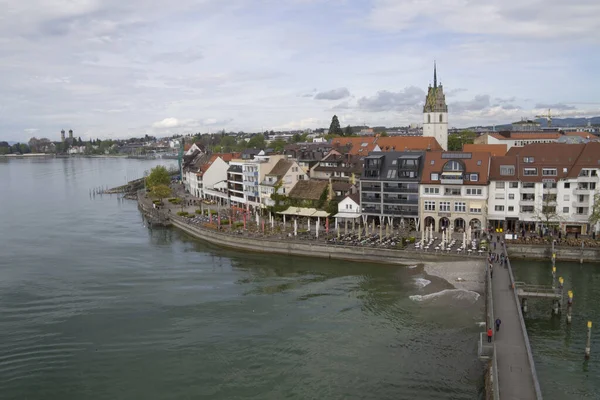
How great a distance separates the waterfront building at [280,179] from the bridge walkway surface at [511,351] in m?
32.6

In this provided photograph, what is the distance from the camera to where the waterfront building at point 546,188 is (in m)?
45.0

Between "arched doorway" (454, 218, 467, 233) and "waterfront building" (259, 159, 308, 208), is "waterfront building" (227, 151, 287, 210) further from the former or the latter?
"arched doorway" (454, 218, 467, 233)

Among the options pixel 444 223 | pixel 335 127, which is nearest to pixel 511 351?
pixel 444 223

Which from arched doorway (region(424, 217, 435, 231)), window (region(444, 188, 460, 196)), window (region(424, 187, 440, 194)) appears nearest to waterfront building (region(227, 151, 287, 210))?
window (region(424, 187, 440, 194))

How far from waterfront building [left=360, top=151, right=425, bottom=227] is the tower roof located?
39.4m

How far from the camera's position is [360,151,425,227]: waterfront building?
162ft

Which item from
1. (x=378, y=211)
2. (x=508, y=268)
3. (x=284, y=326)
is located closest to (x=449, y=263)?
(x=508, y=268)

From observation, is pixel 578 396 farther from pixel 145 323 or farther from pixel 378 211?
pixel 378 211

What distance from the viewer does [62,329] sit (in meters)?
30.2

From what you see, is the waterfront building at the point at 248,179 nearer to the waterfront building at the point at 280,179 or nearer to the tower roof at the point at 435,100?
the waterfront building at the point at 280,179

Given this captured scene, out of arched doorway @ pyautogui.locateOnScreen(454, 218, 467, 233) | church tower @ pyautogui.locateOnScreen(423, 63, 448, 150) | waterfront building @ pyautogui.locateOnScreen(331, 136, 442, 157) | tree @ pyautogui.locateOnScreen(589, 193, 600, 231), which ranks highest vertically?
church tower @ pyautogui.locateOnScreen(423, 63, 448, 150)

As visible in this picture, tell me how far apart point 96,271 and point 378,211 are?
1075 inches

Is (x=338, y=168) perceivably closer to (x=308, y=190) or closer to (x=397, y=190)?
(x=308, y=190)

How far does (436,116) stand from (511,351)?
70.2m
